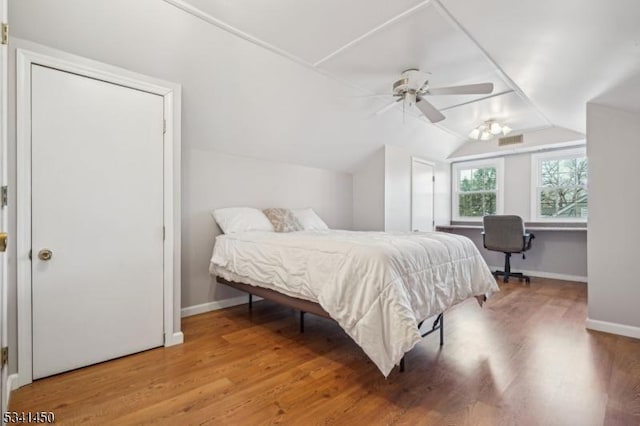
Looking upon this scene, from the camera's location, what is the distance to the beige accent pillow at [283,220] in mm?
3408

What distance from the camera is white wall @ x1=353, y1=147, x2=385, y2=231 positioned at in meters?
4.69

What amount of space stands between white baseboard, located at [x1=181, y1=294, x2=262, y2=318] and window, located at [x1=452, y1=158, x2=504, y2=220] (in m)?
4.62

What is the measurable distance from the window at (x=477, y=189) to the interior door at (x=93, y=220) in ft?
18.4

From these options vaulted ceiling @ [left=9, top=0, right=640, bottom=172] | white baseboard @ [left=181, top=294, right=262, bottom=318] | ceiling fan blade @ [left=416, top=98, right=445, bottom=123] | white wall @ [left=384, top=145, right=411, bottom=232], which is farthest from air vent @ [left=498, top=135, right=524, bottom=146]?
white baseboard @ [left=181, top=294, right=262, bottom=318]

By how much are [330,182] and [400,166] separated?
1236mm

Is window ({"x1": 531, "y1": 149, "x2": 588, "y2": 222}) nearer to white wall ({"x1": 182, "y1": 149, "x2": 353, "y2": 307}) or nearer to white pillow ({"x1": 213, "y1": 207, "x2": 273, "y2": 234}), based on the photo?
white wall ({"x1": 182, "y1": 149, "x2": 353, "y2": 307})

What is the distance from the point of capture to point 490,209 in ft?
18.7

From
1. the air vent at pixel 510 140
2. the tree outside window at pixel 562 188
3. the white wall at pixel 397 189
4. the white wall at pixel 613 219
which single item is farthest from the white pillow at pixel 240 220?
the tree outside window at pixel 562 188

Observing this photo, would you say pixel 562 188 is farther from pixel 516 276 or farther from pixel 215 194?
pixel 215 194

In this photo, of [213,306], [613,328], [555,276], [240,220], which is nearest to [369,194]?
[240,220]

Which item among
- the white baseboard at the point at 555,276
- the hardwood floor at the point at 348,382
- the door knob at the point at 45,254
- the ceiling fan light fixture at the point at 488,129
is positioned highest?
the ceiling fan light fixture at the point at 488,129

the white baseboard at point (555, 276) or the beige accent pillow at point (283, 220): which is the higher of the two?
the beige accent pillow at point (283, 220)

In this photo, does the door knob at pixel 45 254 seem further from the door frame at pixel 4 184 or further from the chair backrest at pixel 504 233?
the chair backrest at pixel 504 233

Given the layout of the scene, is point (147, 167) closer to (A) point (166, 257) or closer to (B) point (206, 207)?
(A) point (166, 257)
